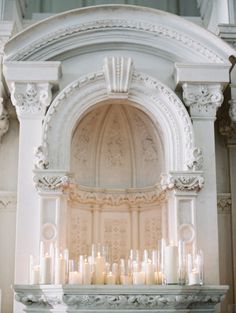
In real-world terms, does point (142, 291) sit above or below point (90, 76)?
below

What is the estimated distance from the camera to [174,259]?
9625 mm

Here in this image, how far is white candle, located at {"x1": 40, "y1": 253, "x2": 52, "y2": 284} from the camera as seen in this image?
959 centimetres

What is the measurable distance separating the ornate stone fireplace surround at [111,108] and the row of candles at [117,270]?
0.40 m

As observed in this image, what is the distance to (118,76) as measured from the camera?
10844 millimetres

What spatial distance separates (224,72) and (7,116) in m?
3.54

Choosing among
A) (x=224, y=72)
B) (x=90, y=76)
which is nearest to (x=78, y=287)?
(x=90, y=76)

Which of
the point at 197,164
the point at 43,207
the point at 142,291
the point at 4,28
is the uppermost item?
the point at 4,28

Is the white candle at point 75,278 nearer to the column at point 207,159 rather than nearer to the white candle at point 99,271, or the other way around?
the white candle at point 99,271

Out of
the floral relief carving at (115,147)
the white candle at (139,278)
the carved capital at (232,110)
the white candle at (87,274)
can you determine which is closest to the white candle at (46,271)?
the white candle at (87,274)

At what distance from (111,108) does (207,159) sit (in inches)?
78.6

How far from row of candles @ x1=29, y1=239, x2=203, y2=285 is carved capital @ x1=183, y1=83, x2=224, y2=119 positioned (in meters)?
2.13

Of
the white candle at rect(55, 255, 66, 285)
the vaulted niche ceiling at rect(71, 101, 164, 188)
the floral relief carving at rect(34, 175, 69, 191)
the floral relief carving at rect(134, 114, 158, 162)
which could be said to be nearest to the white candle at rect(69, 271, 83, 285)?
the white candle at rect(55, 255, 66, 285)

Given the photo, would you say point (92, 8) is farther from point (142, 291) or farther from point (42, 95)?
point (142, 291)

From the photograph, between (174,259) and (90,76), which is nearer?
(174,259)
